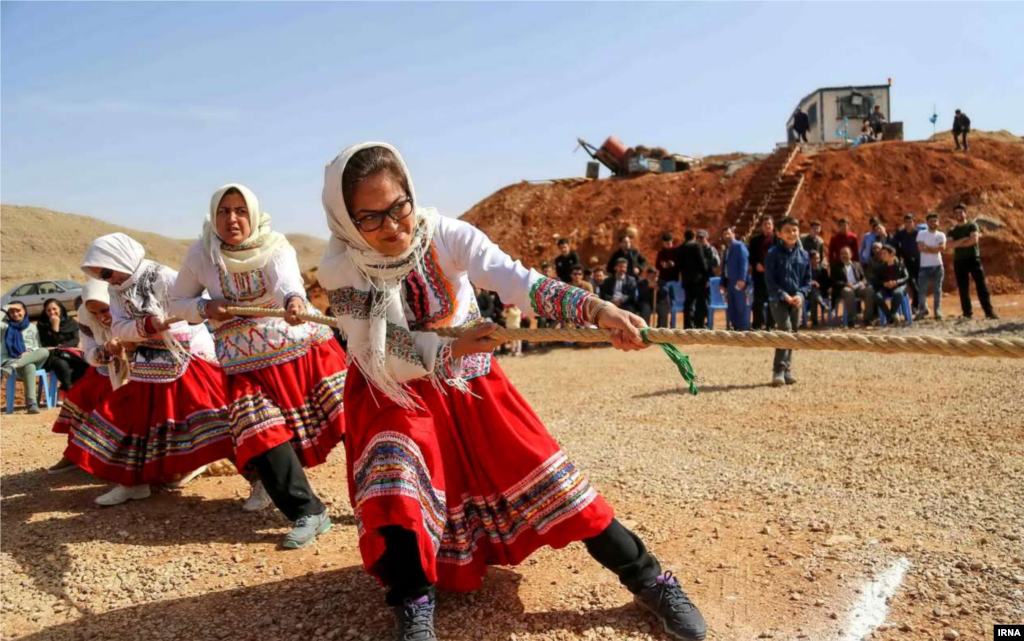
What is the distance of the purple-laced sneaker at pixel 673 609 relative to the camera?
2531mm

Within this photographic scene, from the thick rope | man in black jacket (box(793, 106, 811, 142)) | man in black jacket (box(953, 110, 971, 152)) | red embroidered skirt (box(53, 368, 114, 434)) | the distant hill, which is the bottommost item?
red embroidered skirt (box(53, 368, 114, 434))

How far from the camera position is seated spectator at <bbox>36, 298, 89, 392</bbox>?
32.3 feet

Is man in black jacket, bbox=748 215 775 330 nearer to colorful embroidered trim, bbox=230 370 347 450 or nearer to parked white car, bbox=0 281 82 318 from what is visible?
colorful embroidered trim, bbox=230 370 347 450

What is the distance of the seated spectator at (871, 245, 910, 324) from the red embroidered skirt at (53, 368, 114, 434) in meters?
10.5

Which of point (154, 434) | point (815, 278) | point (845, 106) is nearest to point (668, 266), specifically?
point (815, 278)

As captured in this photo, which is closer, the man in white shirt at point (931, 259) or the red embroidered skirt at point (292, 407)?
the red embroidered skirt at point (292, 407)

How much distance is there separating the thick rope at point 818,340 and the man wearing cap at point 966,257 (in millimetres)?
9657

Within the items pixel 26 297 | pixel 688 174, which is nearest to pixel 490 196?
pixel 688 174

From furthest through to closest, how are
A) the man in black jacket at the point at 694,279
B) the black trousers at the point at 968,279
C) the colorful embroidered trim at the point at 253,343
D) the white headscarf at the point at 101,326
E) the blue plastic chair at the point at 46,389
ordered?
the man in black jacket at the point at 694,279 → the black trousers at the point at 968,279 → the blue plastic chair at the point at 46,389 → the white headscarf at the point at 101,326 → the colorful embroidered trim at the point at 253,343

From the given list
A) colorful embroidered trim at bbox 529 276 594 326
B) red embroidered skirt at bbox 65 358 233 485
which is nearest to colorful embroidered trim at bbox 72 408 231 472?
red embroidered skirt at bbox 65 358 233 485

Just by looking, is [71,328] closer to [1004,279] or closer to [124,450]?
[124,450]

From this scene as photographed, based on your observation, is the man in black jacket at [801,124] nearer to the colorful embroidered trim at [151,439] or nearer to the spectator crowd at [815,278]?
the spectator crowd at [815,278]

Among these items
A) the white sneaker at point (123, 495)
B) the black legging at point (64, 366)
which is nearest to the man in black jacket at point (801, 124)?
the black legging at point (64, 366)

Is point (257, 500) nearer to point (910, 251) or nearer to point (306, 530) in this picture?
point (306, 530)
